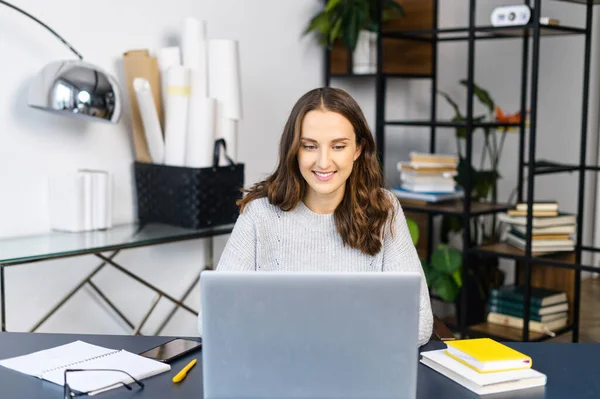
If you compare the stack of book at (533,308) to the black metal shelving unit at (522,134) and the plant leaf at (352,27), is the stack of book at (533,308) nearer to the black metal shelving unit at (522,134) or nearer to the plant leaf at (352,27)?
the black metal shelving unit at (522,134)

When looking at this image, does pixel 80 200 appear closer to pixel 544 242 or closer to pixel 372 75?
pixel 372 75

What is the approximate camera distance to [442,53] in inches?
170

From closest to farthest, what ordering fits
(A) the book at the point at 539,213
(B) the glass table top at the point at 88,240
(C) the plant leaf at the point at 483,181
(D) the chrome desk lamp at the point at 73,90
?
(B) the glass table top at the point at 88,240
(D) the chrome desk lamp at the point at 73,90
(A) the book at the point at 539,213
(C) the plant leaf at the point at 483,181

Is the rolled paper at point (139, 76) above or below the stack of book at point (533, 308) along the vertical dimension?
above

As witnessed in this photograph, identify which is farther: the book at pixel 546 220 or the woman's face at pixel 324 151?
the book at pixel 546 220

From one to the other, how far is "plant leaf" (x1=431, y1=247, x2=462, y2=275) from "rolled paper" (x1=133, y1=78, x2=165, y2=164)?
4.62 ft

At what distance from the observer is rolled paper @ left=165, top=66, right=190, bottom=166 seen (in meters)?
2.80

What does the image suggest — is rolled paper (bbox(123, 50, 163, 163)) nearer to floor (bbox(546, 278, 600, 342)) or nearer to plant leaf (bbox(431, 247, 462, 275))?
plant leaf (bbox(431, 247, 462, 275))

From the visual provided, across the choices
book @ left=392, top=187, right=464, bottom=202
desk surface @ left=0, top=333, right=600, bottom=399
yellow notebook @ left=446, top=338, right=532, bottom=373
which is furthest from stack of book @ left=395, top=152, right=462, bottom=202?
yellow notebook @ left=446, top=338, right=532, bottom=373

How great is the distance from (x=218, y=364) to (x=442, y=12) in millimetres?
3422

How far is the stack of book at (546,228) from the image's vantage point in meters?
3.38

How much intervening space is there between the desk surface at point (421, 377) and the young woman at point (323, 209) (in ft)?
1.08

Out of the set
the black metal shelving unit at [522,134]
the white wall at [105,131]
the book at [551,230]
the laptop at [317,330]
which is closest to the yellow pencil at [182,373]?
the laptop at [317,330]

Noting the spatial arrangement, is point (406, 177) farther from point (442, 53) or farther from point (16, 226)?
point (16, 226)
